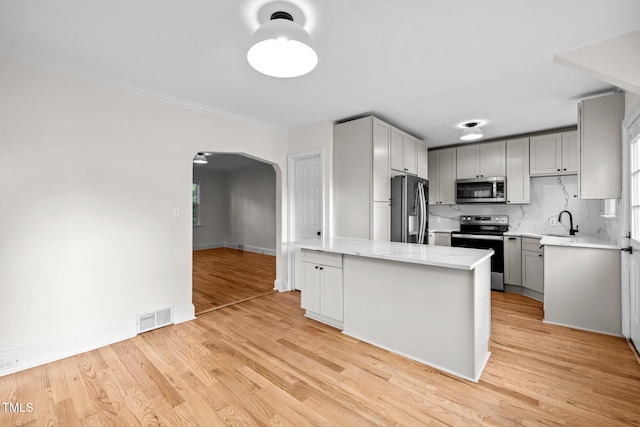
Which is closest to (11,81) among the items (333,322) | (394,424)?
(333,322)

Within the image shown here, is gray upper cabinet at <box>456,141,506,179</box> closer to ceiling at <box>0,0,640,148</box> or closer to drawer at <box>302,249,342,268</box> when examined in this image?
ceiling at <box>0,0,640,148</box>

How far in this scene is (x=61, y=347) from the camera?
2.36m

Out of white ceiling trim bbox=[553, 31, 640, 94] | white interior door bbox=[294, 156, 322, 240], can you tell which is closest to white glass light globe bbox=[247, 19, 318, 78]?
white ceiling trim bbox=[553, 31, 640, 94]

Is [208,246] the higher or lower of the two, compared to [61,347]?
higher

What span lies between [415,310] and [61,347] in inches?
119

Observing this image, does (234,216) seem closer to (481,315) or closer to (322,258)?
(322,258)

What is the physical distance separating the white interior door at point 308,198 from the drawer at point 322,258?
3.04ft

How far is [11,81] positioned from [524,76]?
439cm

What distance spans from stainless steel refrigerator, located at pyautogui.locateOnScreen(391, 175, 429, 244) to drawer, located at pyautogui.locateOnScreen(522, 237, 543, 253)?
5.02 feet

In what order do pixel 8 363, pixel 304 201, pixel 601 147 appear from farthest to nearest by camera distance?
pixel 304 201
pixel 601 147
pixel 8 363

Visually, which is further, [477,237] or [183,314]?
[477,237]

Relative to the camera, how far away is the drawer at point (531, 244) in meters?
3.95

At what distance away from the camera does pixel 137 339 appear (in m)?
2.70

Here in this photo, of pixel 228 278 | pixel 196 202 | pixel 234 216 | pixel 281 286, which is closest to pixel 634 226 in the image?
pixel 281 286
